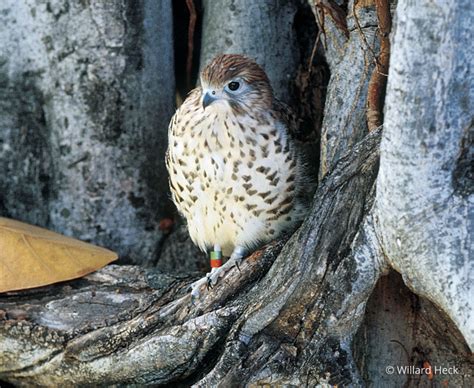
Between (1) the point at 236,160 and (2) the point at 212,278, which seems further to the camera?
(2) the point at 212,278

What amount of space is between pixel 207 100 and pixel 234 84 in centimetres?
19

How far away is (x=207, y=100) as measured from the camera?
3.63 meters

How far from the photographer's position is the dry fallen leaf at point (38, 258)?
148 inches

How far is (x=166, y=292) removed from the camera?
383cm

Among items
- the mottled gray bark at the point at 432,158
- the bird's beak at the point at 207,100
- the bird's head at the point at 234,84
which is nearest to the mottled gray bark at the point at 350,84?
the bird's head at the point at 234,84

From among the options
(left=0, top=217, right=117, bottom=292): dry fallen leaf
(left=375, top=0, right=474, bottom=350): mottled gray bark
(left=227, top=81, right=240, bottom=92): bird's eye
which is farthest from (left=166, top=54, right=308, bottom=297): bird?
(left=375, top=0, right=474, bottom=350): mottled gray bark

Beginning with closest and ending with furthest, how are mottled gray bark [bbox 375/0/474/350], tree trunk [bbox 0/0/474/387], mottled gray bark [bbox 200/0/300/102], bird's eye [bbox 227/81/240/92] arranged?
mottled gray bark [bbox 375/0/474/350] < tree trunk [bbox 0/0/474/387] < bird's eye [bbox 227/81/240/92] < mottled gray bark [bbox 200/0/300/102]

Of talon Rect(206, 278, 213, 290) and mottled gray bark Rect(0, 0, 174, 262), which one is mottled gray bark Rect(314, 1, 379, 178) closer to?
talon Rect(206, 278, 213, 290)

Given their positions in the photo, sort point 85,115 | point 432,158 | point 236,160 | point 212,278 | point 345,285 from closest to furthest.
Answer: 1. point 432,158
2. point 345,285
3. point 236,160
4. point 212,278
5. point 85,115

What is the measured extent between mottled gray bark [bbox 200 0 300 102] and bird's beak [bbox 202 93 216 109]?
81 centimetres

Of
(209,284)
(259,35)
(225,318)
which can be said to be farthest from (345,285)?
(259,35)

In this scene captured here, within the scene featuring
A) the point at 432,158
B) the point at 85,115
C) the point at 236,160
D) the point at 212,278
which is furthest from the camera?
the point at 85,115

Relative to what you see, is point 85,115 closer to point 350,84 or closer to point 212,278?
point 212,278

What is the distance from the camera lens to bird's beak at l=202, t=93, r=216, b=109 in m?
3.61
